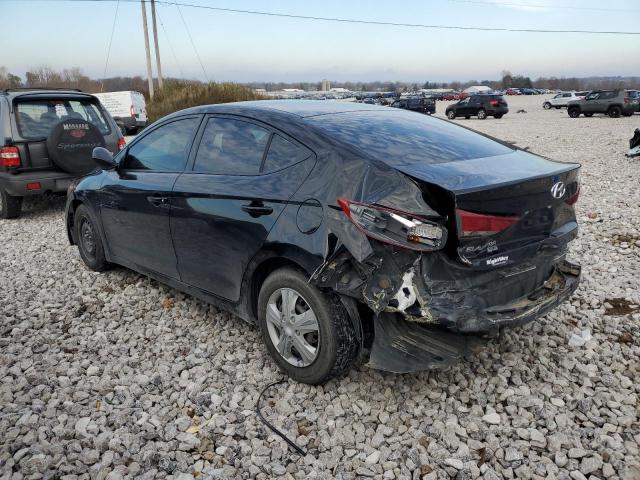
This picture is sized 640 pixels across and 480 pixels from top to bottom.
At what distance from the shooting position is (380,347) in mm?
2639

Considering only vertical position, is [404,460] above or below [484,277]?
below

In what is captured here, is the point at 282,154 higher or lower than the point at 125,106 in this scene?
higher

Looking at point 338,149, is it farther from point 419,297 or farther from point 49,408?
point 49,408

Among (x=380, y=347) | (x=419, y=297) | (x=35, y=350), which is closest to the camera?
(x=419, y=297)

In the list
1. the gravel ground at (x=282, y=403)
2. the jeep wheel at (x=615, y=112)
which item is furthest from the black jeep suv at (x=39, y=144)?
the jeep wheel at (x=615, y=112)

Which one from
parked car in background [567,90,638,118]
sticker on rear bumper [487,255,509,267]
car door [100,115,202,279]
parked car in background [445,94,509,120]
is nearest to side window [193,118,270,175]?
car door [100,115,202,279]

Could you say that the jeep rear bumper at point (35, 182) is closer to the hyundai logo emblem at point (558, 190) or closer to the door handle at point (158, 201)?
the door handle at point (158, 201)

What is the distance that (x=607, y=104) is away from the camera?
27141 millimetres

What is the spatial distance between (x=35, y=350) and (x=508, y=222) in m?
3.26

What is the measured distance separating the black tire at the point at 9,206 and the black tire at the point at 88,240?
2.92 meters

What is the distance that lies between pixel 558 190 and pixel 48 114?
7.12 m

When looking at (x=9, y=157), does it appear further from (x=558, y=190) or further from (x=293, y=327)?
(x=558, y=190)

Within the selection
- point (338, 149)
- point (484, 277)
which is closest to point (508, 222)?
point (484, 277)

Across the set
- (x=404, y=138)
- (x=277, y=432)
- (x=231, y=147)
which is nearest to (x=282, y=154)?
(x=231, y=147)
